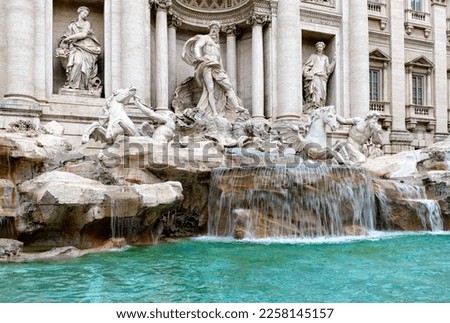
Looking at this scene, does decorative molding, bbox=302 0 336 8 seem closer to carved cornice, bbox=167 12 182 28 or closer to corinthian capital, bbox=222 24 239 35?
corinthian capital, bbox=222 24 239 35

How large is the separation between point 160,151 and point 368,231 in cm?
513

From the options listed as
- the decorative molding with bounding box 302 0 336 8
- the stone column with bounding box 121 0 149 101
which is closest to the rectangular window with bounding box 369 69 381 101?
the decorative molding with bounding box 302 0 336 8

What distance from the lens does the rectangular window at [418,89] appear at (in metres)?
21.3

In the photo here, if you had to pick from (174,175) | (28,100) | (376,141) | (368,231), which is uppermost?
(28,100)

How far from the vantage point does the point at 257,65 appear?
16.5 m

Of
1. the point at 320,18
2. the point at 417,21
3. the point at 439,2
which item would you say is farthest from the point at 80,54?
the point at 439,2

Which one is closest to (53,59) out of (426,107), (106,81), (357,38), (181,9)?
(106,81)

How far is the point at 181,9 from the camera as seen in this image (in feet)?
54.2

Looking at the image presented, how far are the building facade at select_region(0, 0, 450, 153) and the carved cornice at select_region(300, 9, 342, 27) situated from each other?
4 centimetres

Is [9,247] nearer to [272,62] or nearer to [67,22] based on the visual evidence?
[67,22]

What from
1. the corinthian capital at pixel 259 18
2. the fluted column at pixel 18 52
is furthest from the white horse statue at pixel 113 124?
the corinthian capital at pixel 259 18

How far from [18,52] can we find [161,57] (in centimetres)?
445

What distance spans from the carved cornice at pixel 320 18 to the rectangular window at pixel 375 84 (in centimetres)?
342

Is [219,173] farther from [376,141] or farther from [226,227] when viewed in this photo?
[376,141]
